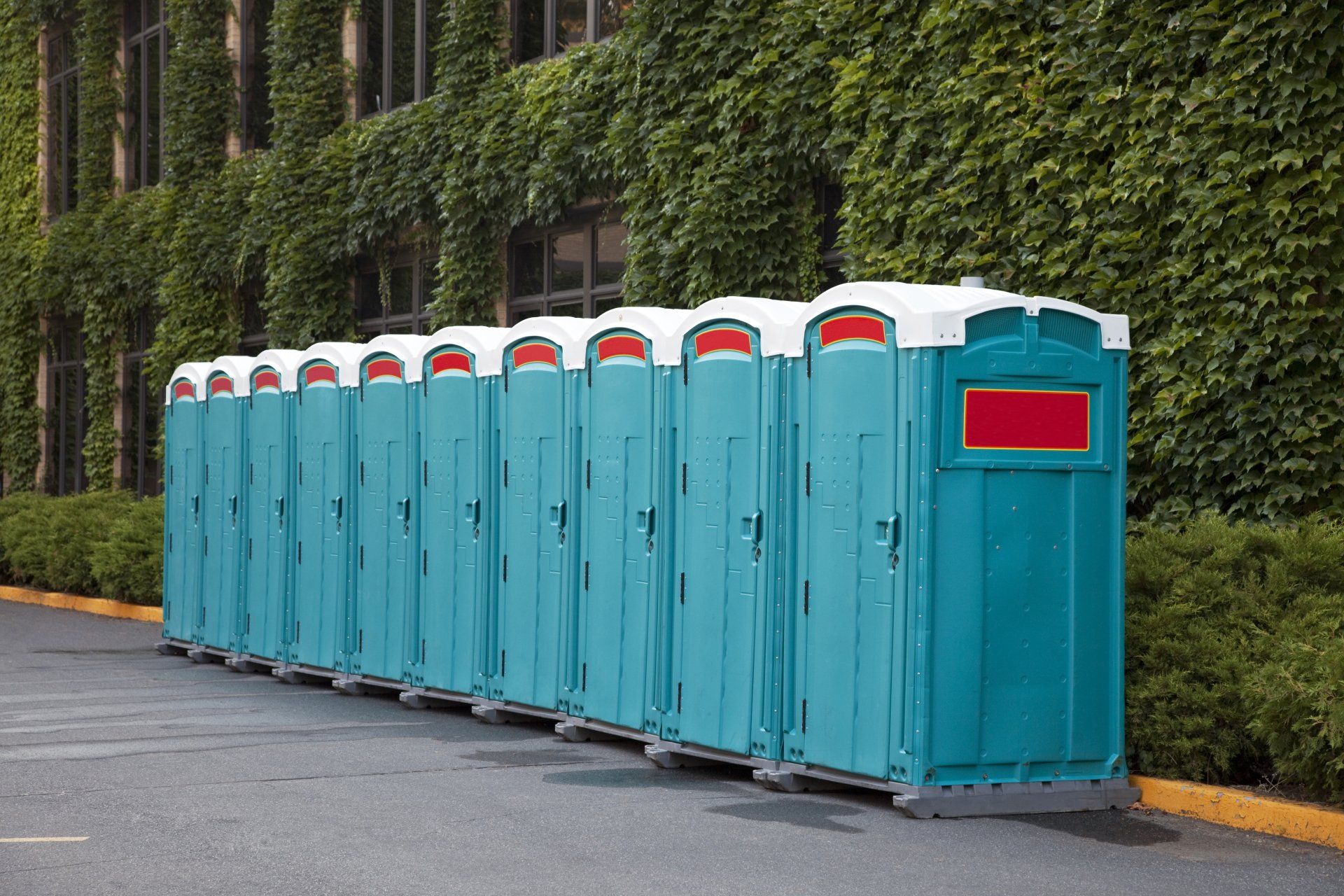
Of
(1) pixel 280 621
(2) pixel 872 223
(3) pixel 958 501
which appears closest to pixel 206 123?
(1) pixel 280 621

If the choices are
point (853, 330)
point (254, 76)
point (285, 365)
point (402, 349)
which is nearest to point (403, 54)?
point (254, 76)

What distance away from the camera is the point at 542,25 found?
19438 mm

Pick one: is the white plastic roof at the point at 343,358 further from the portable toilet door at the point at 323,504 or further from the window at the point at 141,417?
the window at the point at 141,417

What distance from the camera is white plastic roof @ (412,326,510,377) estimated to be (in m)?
12.1

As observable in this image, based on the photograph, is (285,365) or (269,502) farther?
(269,502)

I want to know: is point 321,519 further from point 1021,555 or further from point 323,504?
point 1021,555

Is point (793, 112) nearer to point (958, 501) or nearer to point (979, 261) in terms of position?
point (979, 261)

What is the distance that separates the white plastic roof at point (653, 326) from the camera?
33.9 ft

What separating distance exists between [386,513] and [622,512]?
318cm

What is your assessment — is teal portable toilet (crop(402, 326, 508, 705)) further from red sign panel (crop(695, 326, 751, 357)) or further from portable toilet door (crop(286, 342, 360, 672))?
red sign panel (crop(695, 326, 751, 357))

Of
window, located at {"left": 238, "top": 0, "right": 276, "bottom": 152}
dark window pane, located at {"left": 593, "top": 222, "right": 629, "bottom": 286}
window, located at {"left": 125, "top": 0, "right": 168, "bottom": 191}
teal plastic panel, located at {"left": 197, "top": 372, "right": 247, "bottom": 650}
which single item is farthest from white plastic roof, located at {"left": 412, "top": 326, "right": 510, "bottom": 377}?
window, located at {"left": 125, "top": 0, "right": 168, "bottom": 191}

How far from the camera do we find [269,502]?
1505 cm

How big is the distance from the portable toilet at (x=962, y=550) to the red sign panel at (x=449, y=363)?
12.3 feet

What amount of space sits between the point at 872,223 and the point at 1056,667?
564 centimetres
